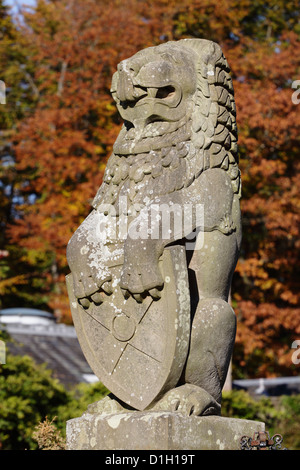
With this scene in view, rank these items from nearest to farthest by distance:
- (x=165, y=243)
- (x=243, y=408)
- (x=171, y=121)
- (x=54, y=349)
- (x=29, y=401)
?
(x=165, y=243) → (x=171, y=121) → (x=29, y=401) → (x=243, y=408) → (x=54, y=349)

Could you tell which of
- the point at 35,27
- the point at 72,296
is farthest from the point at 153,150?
the point at 35,27

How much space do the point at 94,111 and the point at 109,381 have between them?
53.9 ft

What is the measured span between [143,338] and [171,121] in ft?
5.37

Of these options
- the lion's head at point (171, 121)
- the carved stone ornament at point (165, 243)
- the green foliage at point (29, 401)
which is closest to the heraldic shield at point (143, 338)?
the carved stone ornament at point (165, 243)

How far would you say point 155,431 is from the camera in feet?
16.3

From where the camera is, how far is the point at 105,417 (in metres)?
5.33

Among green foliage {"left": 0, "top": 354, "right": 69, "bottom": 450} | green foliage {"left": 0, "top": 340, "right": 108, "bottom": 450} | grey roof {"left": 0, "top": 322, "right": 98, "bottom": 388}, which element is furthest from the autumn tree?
green foliage {"left": 0, "top": 354, "right": 69, "bottom": 450}

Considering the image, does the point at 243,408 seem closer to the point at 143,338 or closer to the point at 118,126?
the point at 143,338

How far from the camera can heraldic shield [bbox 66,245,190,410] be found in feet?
17.0

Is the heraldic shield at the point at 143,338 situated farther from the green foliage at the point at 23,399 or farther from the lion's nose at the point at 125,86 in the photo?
the green foliage at the point at 23,399

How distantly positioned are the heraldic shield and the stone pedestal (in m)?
0.18

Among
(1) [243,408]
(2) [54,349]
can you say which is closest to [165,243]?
(1) [243,408]

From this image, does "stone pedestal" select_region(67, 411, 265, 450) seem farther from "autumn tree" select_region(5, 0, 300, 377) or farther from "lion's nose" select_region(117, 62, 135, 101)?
"autumn tree" select_region(5, 0, 300, 377)
